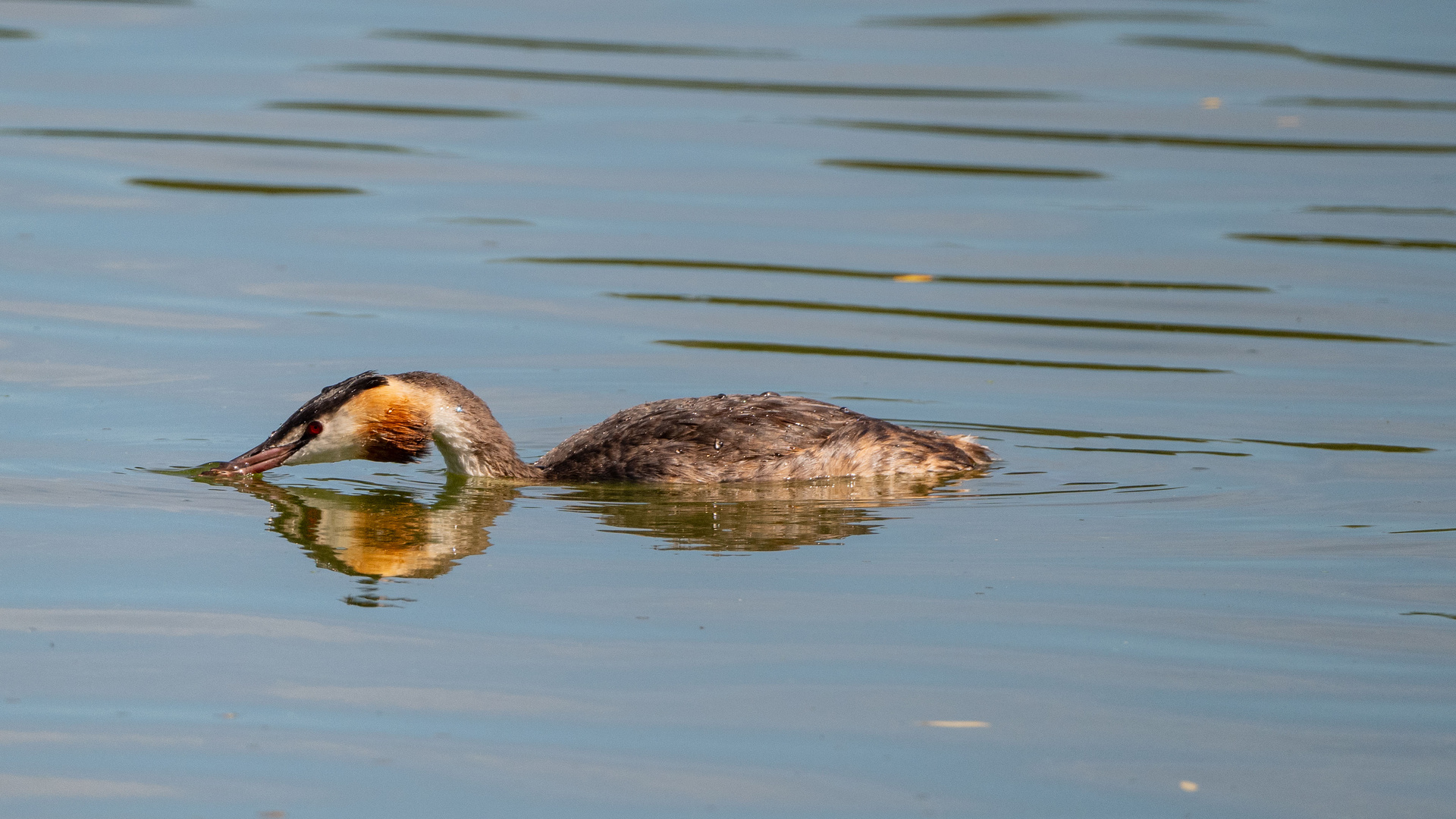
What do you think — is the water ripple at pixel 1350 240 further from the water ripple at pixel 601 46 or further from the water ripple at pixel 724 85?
the water ripple at pixel 601 46

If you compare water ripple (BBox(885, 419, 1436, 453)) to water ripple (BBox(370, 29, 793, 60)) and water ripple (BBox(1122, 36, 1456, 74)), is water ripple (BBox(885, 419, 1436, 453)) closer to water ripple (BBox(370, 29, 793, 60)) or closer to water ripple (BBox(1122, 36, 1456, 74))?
water ripple (BBox(370, 29, 793, 60))

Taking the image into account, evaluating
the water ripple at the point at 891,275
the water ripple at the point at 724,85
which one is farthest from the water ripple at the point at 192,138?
the water ripple at the point at 891,275

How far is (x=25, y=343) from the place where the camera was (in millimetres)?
11836

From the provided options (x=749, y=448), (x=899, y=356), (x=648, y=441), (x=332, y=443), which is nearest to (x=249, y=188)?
(x=899, y=356)

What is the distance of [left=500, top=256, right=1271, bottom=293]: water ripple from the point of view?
13648 mm

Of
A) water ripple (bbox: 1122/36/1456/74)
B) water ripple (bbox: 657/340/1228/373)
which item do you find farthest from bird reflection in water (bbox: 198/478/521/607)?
water ripple (bbox: 1122/36/1456/74)

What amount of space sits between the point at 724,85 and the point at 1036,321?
24.5ft

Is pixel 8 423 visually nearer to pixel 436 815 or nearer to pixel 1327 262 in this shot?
pixel 436 815

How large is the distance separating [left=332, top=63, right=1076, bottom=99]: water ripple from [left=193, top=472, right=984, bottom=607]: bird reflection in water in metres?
10.3

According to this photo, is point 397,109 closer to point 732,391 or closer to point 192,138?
point 192,138

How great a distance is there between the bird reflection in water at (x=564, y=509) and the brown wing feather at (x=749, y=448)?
0.07m

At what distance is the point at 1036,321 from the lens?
12875 millimetres

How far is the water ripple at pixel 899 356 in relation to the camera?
11.8 meters

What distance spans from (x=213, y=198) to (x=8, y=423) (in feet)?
18.2
